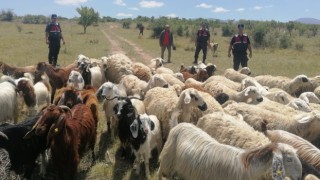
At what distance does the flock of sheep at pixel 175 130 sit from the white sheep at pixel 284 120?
0.05ft

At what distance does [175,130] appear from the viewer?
5.91 m

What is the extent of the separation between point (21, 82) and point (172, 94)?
345cm

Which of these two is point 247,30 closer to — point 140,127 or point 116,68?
point 116,68

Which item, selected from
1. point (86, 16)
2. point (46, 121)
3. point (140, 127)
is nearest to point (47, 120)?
point (46, 121)

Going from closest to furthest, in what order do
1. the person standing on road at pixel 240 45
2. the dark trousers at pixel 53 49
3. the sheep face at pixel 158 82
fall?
the sheep face at pixel 158 82 < the person standing on road at pixel 240 45 < the dark trousers at pixel 53 49

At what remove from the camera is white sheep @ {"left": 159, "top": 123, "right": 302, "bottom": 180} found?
4418 mm

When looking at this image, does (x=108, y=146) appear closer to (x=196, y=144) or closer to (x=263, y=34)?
(x=196, y=144)

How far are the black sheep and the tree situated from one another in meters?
53.0

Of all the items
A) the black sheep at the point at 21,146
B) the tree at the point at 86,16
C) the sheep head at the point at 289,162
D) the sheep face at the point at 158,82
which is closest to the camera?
the sheep head at the point at 289,162

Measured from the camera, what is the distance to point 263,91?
9719 mm

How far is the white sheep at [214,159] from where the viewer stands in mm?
4418

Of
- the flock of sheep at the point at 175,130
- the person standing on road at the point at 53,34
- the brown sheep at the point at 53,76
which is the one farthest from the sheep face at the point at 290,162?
the person standing on road at the point at 53,34

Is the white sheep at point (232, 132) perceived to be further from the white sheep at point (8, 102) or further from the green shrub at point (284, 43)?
the green shrub at point (284, 43)

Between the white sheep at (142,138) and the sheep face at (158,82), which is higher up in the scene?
the sheep face at (158,82)
